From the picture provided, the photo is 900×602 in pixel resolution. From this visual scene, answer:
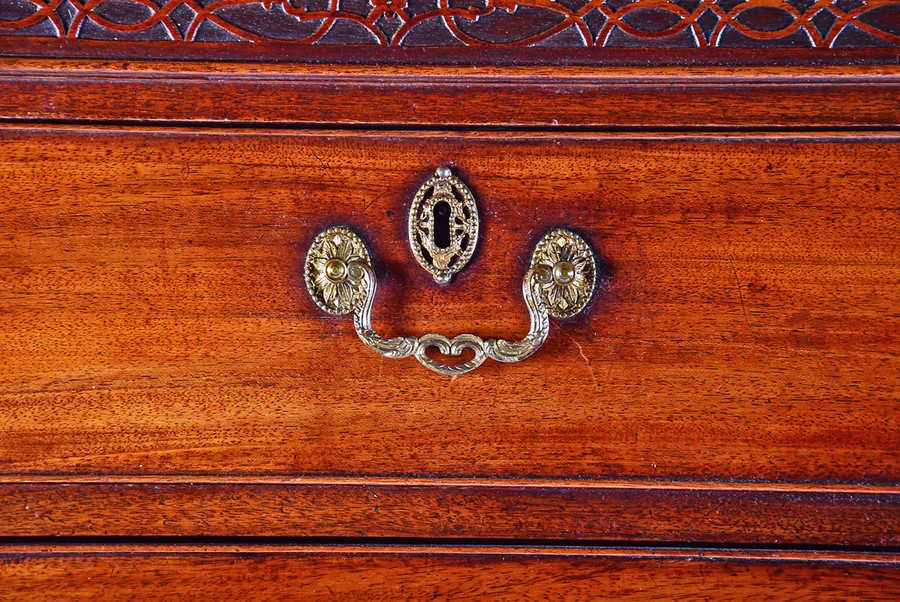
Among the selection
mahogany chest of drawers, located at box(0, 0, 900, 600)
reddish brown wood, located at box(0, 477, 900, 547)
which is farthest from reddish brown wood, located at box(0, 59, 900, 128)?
reddish brown wood, located at box(0, 477, 900, 547)

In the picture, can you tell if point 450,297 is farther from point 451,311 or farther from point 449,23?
point 449,23

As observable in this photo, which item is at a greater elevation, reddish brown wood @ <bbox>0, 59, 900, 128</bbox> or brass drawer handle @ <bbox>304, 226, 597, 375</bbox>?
reddish brown wood @ <bbox>0, 59, 900, 128</bbox>

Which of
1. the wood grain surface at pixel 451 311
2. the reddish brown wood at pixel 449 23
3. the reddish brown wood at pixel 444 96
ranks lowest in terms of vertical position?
the wood grain surface at pixel 451 311

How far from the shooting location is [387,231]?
384mm

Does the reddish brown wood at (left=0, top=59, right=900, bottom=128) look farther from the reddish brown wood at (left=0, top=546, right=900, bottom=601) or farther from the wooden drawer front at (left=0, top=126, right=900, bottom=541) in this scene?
the reddish brown wood at (left=0, top=546, right=900, bottom=601)

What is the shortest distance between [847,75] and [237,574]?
447 millimetres

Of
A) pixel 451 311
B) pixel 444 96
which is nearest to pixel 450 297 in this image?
pixel 451 311

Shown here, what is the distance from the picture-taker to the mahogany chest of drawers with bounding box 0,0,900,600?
371mm

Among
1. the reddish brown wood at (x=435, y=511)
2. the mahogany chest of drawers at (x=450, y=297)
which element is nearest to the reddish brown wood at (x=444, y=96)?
the mahogany chest of drawers at (x=450, y=297)

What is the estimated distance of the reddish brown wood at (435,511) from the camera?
0.39 meters

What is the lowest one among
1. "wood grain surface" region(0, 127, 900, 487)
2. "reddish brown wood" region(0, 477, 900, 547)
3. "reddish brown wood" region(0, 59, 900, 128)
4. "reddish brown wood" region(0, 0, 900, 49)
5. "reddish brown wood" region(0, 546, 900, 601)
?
"reddish brown wood" region(0, 546, 900, 601)

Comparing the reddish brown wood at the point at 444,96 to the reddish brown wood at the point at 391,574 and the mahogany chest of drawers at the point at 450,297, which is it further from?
the reddish brown wood at the point at 391,574

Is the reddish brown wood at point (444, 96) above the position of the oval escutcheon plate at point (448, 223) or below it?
above

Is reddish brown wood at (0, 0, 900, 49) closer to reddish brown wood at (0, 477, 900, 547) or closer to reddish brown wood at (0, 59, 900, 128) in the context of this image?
reddish brown wood at (0, 59, 900, 128)
